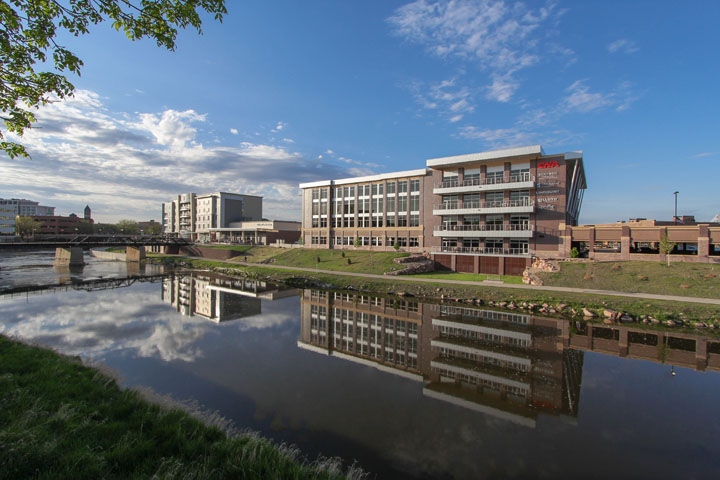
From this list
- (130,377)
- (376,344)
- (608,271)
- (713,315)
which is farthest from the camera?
(608,271)

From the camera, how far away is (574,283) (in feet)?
111

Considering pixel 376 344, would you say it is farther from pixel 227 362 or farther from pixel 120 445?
pixel 120 445

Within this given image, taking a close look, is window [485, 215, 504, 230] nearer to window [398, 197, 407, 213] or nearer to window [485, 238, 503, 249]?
window [485, 238, 503, 249]

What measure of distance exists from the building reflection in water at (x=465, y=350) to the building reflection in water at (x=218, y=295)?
20.4 feet

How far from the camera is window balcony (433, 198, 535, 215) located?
42.5 metres

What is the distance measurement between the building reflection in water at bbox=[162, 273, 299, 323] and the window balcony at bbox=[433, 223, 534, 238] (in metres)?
24.1

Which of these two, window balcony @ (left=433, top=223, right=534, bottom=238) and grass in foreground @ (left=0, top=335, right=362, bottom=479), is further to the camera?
window balcony @ (left=433, top=223, right=534, bottom=238)

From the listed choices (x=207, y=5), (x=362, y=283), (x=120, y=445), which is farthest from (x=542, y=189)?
(x=120, y=445)

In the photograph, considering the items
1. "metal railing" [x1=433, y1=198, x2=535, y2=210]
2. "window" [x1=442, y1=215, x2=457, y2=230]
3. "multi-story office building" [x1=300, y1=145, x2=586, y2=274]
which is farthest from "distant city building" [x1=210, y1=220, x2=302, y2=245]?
"metal railing" [x1=433, y1=198, x2=535, y2=210]

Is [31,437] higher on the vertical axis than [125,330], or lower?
higher

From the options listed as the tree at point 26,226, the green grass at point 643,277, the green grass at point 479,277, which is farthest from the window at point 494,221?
the tree at point 26,226

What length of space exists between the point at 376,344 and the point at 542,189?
111ft

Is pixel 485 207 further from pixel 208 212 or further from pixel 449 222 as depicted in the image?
pixel 208 212

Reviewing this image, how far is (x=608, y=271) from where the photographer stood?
3444cm
